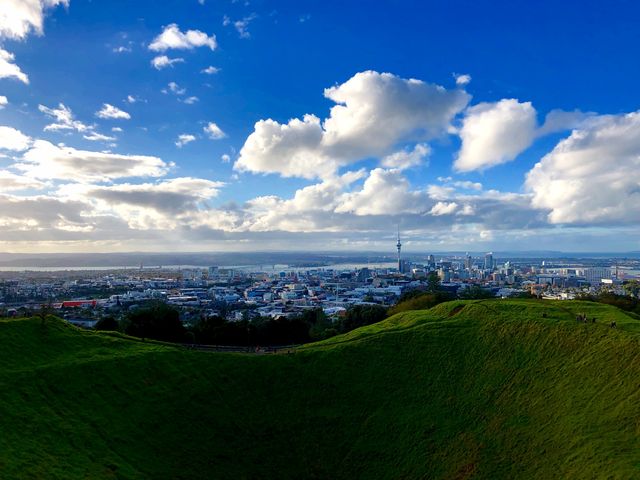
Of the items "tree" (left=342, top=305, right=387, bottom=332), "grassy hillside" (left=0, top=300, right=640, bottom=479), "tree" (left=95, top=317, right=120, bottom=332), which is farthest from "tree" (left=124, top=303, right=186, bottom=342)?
"tree" (left=342, top=305, right=387, bottom=332)

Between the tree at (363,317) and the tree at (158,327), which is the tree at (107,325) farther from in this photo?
the tree at (363,317)

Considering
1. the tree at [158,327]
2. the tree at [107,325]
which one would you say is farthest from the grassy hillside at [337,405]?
the tree at [107,325]

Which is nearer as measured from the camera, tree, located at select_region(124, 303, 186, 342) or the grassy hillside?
the grassy hillside

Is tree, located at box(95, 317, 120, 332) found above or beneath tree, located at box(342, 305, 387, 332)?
above

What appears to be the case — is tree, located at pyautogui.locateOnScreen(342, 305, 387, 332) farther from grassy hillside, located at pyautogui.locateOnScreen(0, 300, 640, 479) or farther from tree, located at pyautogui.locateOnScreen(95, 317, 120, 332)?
tree, located at pyautogui.locateOnScreen(95, 317, 120, 332)

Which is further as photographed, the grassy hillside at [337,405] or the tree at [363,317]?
the tree at [363,317]

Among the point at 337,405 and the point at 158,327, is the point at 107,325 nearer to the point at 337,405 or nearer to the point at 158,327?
the point at 158,327

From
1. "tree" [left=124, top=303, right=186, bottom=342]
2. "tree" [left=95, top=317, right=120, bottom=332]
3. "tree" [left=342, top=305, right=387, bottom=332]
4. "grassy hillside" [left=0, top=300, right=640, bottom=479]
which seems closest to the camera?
"grassy hillside" [left=0, top=300, right=640, bottom=479]

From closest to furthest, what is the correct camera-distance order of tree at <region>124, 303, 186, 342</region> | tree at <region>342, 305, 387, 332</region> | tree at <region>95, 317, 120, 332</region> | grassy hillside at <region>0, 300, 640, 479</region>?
1. grassy hillside at <region>0, 300, 640, 479</region>
2. tree at <region>124, 303, 186, 342</region>
3. tree at <region>95, 317, 120, 332</region>
4. tree at <region>342, 305, 387, 332</region>
